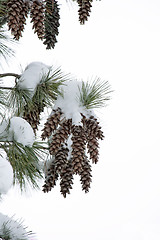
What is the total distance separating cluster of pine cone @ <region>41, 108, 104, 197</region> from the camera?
2184mm

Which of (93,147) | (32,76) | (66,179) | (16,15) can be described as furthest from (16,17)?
(66,179)

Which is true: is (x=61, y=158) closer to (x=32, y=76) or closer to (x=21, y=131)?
(x=21, y=131)

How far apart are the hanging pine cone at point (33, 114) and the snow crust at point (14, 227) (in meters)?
0.71

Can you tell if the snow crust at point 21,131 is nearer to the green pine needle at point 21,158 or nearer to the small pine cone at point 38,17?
the green pine needle at point 21,158

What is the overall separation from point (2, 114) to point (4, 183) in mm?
1062

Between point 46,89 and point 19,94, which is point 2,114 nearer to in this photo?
point 19,94

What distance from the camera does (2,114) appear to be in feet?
9.11

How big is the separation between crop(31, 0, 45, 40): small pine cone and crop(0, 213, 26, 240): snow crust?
1376mm

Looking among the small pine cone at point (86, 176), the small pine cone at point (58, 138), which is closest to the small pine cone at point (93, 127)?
the small pine cone at point (58, 138)

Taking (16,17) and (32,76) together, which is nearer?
(16,17)

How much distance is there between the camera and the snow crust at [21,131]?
238 centimetres

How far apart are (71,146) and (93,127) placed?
0.20 meters

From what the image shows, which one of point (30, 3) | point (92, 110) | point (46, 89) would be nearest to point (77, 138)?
point (92, 110)

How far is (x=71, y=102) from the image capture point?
2.39 meters
